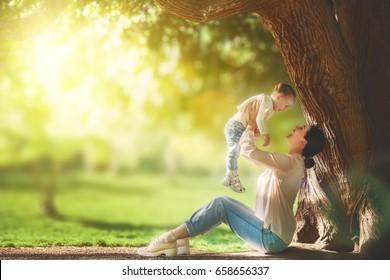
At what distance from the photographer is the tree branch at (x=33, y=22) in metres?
4.73

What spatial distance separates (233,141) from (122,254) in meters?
1.42

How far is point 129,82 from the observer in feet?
32.0

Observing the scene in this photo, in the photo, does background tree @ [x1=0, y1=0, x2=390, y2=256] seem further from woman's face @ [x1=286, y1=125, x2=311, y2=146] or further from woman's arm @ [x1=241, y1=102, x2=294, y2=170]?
woman's arm @ [x1=241, y1=102, x2=294, y2=170]

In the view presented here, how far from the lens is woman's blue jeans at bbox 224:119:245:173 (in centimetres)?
450

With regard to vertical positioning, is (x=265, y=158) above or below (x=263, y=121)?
below

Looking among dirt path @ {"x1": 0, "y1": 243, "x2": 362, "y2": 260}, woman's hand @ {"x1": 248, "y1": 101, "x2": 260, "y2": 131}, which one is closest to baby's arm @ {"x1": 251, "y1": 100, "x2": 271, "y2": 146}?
woman's hand @ {"x1": 248, "y1": 101, "x2": 260, "y2": 131}

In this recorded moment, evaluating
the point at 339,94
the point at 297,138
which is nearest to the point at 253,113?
the point at 297,138

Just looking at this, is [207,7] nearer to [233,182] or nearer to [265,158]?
[265,158]

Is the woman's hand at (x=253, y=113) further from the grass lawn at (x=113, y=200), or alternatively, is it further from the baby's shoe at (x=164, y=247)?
the grass lawn at (x=113, y=200)

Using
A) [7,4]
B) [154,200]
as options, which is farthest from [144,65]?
[154,200]

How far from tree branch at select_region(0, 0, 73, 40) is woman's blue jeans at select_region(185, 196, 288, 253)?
7.46 ft

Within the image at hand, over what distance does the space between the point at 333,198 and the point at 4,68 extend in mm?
5646
